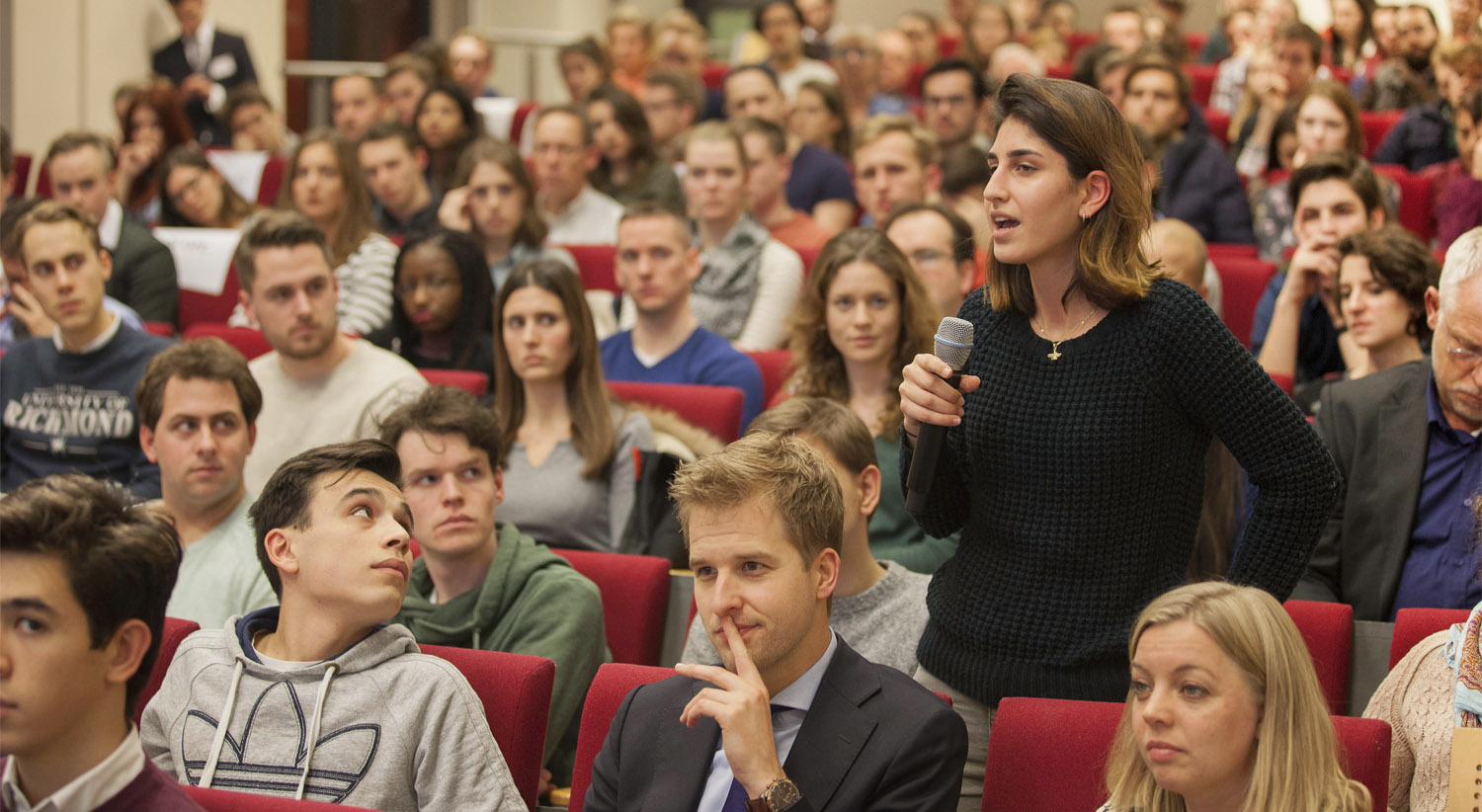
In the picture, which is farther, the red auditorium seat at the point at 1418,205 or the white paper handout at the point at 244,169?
the white paper handout at the point at 244,169

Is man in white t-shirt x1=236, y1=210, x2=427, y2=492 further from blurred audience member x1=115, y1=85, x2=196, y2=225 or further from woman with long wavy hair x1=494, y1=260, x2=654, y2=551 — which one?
blurred audience member x1=115, y1=85, x2=196, y2=225

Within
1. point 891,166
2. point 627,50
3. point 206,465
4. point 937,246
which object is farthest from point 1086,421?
point 627,50

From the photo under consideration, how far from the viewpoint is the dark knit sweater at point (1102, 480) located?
5.22 ft

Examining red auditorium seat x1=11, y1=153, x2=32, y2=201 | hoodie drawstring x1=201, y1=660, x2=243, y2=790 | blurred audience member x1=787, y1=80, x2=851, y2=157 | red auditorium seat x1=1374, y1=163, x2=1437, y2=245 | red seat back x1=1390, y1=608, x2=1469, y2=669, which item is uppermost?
blurred audience member x1=787, y1=80, x2=851, y2=157

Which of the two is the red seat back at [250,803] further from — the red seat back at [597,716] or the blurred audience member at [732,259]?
the blurred audience member at [732,259]

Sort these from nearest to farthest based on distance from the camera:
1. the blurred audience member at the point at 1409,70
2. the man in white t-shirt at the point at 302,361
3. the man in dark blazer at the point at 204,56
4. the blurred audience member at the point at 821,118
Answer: the man in white t-shirt at the point at 302,361, the blurred audience member at the point at 821,118, the blurred audience member at the point at 1409,70, the man in dark blazer at the point at 204,56

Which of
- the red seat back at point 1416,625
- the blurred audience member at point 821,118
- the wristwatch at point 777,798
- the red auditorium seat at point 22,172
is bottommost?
the wristwatch at point 777,798

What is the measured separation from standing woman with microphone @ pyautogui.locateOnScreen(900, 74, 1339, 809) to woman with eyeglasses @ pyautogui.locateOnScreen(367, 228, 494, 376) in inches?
88.3

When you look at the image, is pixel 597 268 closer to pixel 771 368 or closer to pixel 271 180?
pixel 771 368

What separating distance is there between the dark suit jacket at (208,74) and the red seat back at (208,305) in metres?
2.58

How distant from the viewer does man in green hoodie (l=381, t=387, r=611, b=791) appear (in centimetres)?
223

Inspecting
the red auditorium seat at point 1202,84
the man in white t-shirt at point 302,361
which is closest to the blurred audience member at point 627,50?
the red auditorium seat at point 1202,84

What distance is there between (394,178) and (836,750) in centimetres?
376

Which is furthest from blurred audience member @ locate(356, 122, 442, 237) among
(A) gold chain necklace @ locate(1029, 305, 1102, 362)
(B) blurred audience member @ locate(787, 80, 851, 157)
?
(A) gold chain necklace @ locate(1029, 305, 1102, 362)
